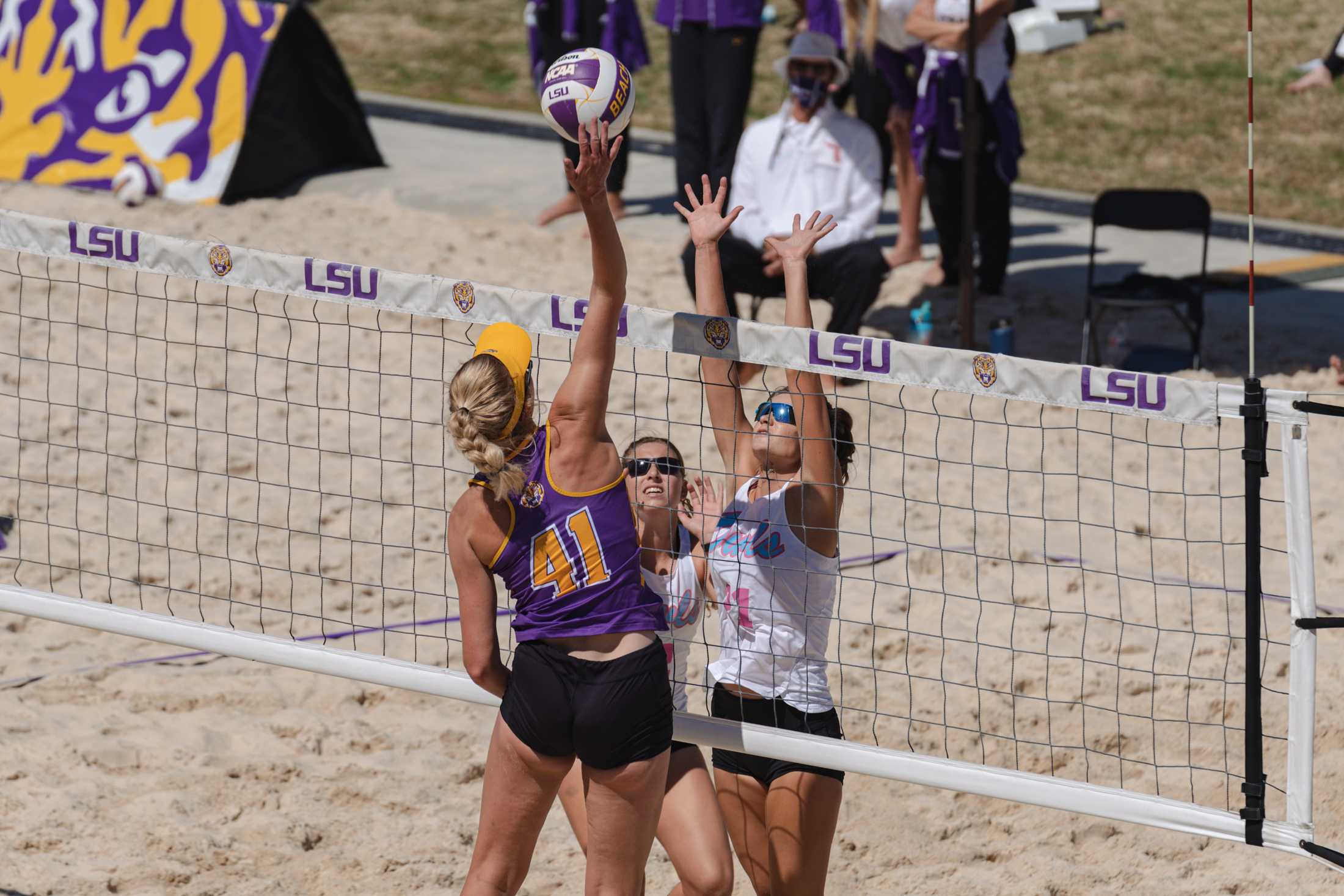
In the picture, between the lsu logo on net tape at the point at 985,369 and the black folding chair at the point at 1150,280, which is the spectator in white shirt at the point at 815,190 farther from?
the lsu logo on net tape at the point at 985,369

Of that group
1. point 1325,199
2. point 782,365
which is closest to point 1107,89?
point 1325,199

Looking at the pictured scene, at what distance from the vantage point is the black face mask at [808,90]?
7.01m

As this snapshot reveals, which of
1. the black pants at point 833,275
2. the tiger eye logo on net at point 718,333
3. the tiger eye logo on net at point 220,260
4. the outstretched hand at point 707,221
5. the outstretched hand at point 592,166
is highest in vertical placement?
the outstretched hand at point 592,166

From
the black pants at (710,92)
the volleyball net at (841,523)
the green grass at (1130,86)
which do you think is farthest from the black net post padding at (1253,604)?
the green grass at (1130,86)

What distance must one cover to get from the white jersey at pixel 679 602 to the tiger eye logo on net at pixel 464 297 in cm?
75

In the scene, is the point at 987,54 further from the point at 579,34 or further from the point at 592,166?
the point at 592,166

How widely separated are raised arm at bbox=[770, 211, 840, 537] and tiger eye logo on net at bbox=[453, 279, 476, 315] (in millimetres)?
721

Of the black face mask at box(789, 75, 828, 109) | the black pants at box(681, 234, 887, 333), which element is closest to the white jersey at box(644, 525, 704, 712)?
the black pants at box(681, 234, 887, 333)

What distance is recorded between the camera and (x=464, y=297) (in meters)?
3.73

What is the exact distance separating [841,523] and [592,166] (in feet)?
10.8

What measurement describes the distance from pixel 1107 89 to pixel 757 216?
699cm

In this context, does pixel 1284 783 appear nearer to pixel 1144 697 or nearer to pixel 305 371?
pixel 1144 697

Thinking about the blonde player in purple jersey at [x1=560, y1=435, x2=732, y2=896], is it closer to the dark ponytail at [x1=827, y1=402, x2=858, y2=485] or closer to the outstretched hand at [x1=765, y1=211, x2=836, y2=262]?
the dark ponytail at [x1=827, y1=402, x2=858, y2=485]

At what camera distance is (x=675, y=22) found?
804 cm
